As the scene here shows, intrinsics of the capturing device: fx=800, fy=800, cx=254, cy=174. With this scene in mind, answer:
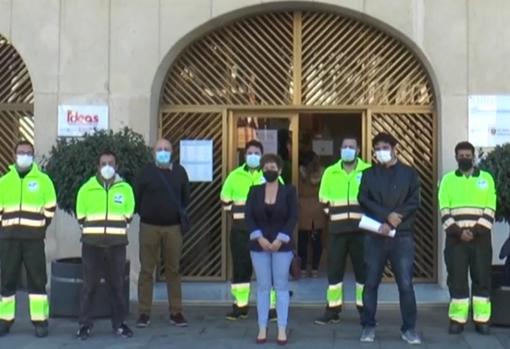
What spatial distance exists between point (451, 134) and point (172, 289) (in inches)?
173

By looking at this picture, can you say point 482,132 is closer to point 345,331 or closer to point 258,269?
point 345,331

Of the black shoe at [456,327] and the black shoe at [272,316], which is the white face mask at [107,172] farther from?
the black shoe at [456,327]

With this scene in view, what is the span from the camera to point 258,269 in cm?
790

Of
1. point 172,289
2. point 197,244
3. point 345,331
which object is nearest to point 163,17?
point 197,244

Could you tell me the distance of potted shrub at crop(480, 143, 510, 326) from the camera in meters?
8.55

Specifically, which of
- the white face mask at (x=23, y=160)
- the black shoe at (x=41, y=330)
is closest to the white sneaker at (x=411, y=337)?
the black shoe at (x=41, y=330)

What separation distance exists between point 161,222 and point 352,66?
412 cm

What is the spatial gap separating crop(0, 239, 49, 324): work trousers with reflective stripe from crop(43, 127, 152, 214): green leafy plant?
0.88m

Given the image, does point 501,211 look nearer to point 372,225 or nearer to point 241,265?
point 372,225

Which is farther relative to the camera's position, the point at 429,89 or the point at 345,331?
the point at 429,89

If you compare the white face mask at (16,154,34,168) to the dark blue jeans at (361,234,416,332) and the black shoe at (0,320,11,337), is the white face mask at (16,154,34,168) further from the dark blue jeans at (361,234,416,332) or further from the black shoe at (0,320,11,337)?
the dark blue jeans at (361,234,416,332)

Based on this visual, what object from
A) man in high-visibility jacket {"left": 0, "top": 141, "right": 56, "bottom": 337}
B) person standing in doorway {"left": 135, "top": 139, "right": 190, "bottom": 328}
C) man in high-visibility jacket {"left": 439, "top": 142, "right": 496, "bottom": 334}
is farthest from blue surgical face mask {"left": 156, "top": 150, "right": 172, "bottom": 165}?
man in high-visibility jacket {"left": 439, "top": 142, "right": 496, "bottom": 334}

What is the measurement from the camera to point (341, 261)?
8977 mm

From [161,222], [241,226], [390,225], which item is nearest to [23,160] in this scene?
[161,222]
